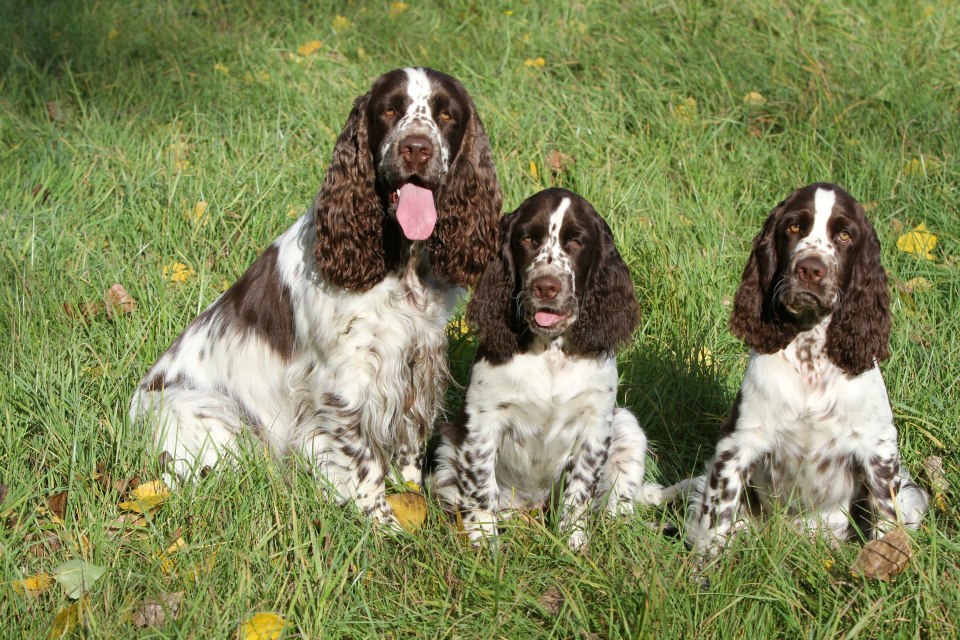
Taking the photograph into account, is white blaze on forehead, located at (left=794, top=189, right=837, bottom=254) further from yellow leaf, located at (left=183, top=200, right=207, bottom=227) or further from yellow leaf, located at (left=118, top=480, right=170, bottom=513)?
yellow leaf, located at (left=183, top=200, right=207, bottom=227)

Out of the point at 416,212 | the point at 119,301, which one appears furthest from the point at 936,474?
the point at 119,301

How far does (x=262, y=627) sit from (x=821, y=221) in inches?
92.9

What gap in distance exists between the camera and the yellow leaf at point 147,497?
3.93 metres

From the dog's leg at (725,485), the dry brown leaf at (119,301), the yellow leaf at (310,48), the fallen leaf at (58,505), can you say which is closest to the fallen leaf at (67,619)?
the fallen leaf at (58,505)

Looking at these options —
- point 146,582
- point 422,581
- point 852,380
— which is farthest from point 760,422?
point 146,582

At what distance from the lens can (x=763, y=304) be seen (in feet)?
13.3

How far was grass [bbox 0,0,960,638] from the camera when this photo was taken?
3.51 m

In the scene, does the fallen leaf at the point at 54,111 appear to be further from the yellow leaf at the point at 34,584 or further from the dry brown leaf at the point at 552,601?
the dry brown leaf at the point at 552,601

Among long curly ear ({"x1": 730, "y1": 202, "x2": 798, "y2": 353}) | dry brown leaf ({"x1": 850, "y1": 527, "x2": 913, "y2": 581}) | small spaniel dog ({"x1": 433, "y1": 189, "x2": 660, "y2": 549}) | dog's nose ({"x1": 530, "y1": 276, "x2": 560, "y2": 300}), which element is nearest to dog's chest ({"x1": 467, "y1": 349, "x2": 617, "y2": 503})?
small spaniel dog ({"x1": 433, "y1": 189, "x2": 660, "y2": 549})

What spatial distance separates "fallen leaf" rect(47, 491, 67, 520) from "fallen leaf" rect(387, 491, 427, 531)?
1.29 m

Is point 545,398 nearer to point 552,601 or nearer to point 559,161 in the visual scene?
point 552,601

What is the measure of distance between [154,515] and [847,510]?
105 inches

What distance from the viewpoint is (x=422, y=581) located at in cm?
379

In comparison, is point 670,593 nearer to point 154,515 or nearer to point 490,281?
point 490,281
